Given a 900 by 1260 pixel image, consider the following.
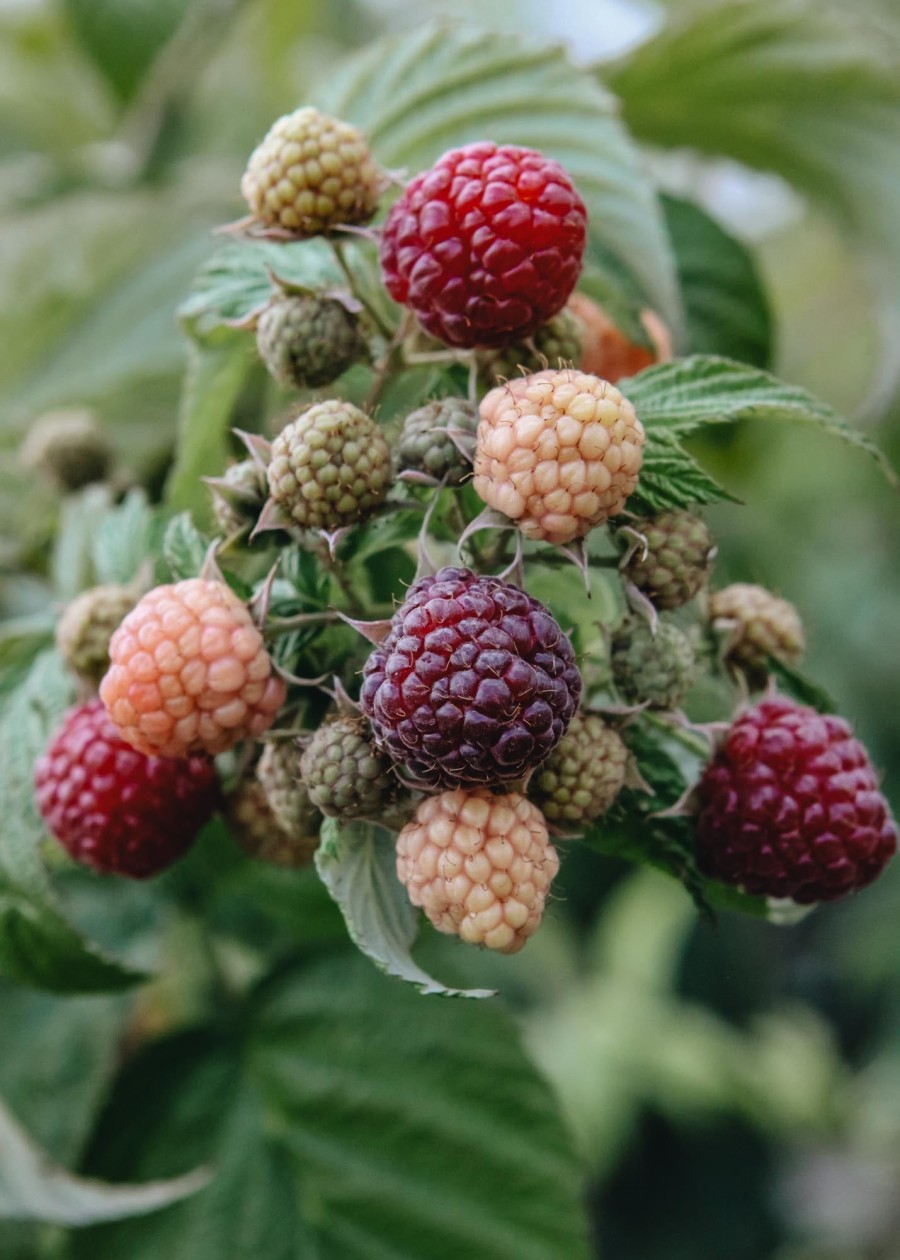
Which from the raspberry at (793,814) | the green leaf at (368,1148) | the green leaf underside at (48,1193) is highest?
the raspberry at (793,814)

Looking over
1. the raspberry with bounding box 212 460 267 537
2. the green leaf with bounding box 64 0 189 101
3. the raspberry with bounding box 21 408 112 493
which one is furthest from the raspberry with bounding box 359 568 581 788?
the green leaf with bounding box 64 0 189 101

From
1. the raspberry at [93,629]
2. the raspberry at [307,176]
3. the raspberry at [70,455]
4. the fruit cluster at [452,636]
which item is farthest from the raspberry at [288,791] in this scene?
the raspberry at [70,455]

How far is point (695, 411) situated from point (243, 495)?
20 centimetres

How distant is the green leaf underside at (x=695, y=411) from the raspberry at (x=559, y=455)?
0.09 feet

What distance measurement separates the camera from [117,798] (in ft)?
1.97

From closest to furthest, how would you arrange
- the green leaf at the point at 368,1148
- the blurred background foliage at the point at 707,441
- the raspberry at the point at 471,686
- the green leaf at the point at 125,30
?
the raspberry at the point at 471,686 < the green leaf at the point at 368,1148 < the blurred background foliage at the point at 707,441 < the green leaf at the point at 125,30

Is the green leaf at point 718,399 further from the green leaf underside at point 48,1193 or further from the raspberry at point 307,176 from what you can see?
the green leaf underside at point 48,1193

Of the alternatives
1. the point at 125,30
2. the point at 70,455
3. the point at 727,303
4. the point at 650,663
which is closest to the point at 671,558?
the point at 650,663

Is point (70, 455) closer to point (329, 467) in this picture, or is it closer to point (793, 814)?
point (329, 467)

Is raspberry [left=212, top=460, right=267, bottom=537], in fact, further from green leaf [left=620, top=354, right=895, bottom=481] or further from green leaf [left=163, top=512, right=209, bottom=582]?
green leaf [left=620, top=354, right=895, bottom=481]

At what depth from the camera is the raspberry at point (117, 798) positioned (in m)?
0.60

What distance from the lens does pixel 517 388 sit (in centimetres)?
51

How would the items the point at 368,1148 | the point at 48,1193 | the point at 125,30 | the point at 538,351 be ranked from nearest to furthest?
the point at 538,351 → the point at 48,1193 → the point at 368,1148 → the point at 125,30

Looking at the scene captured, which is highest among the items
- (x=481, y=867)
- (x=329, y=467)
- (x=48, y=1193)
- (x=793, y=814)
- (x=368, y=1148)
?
(x=329, y=467)
